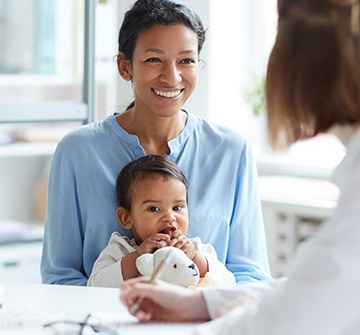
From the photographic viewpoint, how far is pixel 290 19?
50.8 inches

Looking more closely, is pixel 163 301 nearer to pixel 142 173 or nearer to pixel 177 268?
pixel 177 268

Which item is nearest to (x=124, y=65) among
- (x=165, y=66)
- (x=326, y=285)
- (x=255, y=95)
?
(x=165, y=66)

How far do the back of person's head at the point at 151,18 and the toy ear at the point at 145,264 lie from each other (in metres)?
0.56

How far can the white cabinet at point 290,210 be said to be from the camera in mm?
3838

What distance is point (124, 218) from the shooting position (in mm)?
2184

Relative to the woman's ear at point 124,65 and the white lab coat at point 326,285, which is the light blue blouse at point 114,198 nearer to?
the woman's ear at point 124,65

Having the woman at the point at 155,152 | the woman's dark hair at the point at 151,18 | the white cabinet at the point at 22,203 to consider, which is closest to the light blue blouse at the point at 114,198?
the woman at the point at 155,152

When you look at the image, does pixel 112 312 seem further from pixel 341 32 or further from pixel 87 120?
pixel 87 120

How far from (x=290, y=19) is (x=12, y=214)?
2.67 meters

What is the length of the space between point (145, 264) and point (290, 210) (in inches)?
78.0

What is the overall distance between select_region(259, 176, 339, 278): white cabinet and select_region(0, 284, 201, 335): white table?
Result: 2023 mm

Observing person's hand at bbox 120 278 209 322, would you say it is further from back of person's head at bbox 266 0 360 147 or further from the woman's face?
the woman's face

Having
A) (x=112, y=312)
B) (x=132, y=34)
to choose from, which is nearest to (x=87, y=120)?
(x=132, y=34)

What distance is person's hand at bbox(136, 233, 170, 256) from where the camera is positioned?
2035 millimetres
